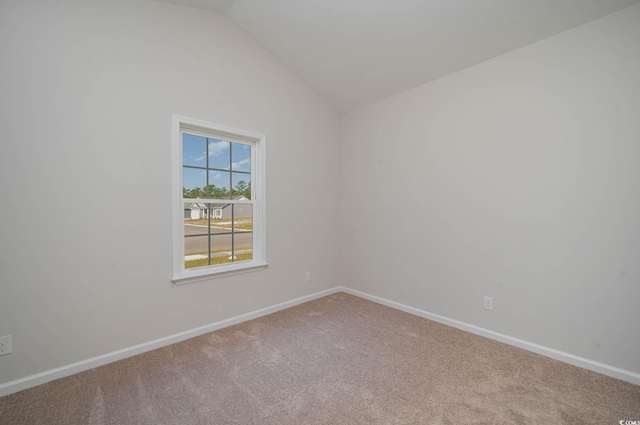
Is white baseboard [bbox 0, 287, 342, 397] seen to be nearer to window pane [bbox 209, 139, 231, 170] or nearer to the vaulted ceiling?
window pane [bbox 209, 139, 231, 170]

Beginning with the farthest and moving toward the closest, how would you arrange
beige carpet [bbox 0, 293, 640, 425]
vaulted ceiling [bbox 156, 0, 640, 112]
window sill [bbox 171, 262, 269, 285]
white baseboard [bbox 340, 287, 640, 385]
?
window sill [bbox 171, 262, 269, 285] → vaulted ceiling [bbox 156, 0, 640, 112] → white baseboard [bbox 340, 287, 640, 385] → beige carpet [bbox 0, 293, 640, 425]

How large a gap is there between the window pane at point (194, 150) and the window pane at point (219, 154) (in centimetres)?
7

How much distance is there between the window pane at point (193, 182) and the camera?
9.27 feet

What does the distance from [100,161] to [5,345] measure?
4.58 ft

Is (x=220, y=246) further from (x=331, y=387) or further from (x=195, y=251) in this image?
(x=331, y=387)

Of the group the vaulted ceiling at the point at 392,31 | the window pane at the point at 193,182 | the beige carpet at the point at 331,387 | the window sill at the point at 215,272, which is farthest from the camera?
the window pane at the point at 193,182

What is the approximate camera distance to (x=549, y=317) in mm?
2387

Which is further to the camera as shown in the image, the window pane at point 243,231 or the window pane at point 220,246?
the window pane at point 243,231

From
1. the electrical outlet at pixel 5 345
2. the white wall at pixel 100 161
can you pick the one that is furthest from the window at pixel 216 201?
the electrical outlet at pixel 5 345

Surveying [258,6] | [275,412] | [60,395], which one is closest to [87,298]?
[60,395]

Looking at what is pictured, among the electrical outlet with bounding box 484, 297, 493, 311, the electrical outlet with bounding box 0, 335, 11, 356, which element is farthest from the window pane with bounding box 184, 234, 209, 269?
the electrical outlet with bounding box 484, 297, 493, 311

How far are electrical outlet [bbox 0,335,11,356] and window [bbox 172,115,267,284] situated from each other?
1.07 metres

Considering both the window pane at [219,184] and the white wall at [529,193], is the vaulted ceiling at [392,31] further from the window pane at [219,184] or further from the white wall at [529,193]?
the window pane at [219,184]

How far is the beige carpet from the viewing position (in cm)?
171
